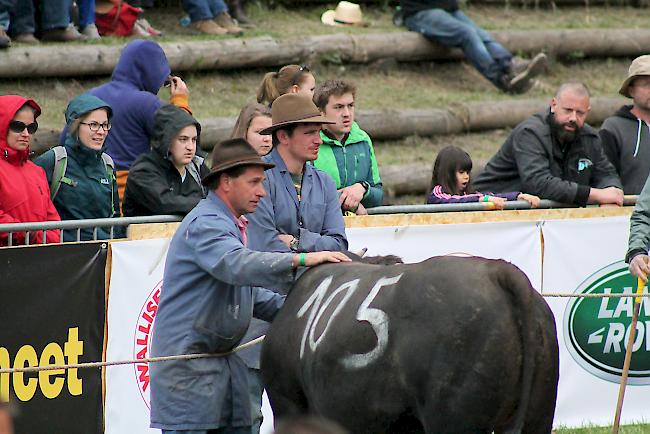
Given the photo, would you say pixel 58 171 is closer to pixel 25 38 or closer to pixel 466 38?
pixel 25 38

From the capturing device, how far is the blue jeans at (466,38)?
14609 millimetres

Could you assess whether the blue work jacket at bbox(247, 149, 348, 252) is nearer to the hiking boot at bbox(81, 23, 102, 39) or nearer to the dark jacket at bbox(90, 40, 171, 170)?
the dark jacket at bbox(90, 40, 171, 170)

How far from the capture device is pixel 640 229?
825cm

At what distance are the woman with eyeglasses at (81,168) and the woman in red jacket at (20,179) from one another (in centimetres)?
25

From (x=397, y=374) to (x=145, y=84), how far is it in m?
5.07

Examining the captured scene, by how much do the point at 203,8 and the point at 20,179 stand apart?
18.0ft

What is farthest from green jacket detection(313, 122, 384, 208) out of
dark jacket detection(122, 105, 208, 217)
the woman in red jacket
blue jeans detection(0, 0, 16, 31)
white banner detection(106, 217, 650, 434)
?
blue jeans detection(0, 0, 16, 31)

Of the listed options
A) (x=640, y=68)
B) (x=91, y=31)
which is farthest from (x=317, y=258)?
(x=91, y=31)

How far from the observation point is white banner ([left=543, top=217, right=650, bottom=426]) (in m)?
9.30

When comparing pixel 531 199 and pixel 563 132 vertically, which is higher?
pixel 563 132

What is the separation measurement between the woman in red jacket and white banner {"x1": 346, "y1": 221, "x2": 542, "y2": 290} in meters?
1.97

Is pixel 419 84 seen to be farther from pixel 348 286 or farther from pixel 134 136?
pixel 348 286

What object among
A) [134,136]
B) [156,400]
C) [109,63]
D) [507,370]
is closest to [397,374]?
[507,370]

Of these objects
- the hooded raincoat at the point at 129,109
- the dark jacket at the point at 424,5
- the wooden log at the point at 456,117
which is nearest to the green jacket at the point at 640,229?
the hooded raincoat at the point at 129,109
